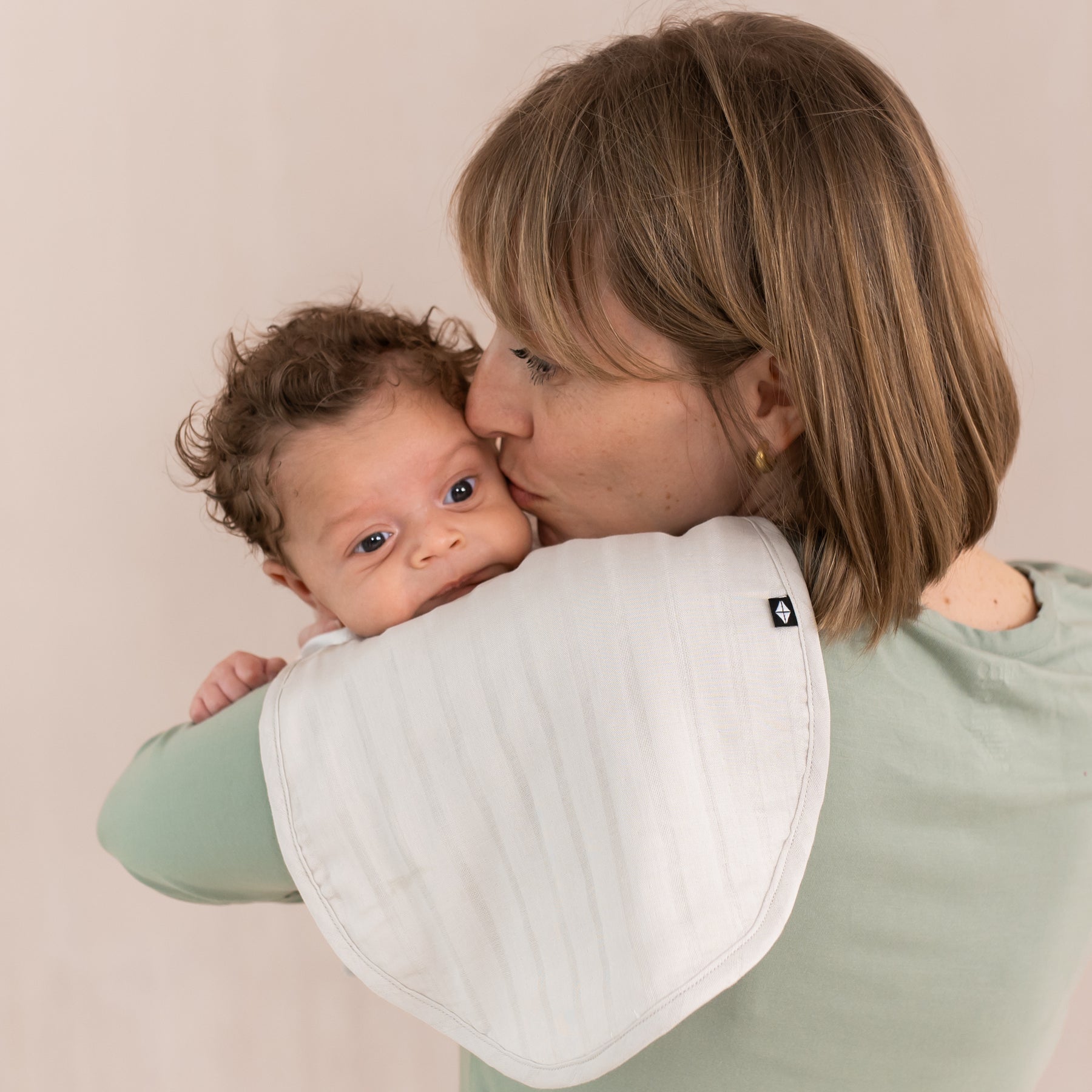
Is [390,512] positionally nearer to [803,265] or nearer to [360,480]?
[360,480]

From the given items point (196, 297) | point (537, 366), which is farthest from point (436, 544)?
point (196, 297)

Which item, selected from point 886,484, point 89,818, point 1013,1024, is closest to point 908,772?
point 886,484

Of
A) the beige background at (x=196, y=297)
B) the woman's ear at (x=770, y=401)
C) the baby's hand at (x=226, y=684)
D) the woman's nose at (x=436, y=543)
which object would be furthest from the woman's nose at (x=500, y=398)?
the beige background at (x=196, y=297)

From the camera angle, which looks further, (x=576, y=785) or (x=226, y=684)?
(x=226, y=684)

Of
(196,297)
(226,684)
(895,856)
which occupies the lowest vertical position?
(895,856)

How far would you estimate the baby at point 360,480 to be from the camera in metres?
1.26

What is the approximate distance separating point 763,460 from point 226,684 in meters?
0.70

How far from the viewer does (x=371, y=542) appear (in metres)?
1.28

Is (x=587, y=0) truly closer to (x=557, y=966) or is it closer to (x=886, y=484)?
(x=886, y=484)

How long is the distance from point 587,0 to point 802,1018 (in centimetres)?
164

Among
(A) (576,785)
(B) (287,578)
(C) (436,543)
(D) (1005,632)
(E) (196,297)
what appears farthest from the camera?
(E) (196,297)

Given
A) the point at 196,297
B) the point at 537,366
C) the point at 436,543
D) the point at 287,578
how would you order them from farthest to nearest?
the point at 196,297 → the point at 287,578 → the point at 436,543 → the point at 537,366

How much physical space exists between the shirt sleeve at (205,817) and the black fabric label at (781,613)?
1.49 ft

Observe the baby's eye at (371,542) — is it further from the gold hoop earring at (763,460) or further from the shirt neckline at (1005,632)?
the shirt neckline at (1005,632)
